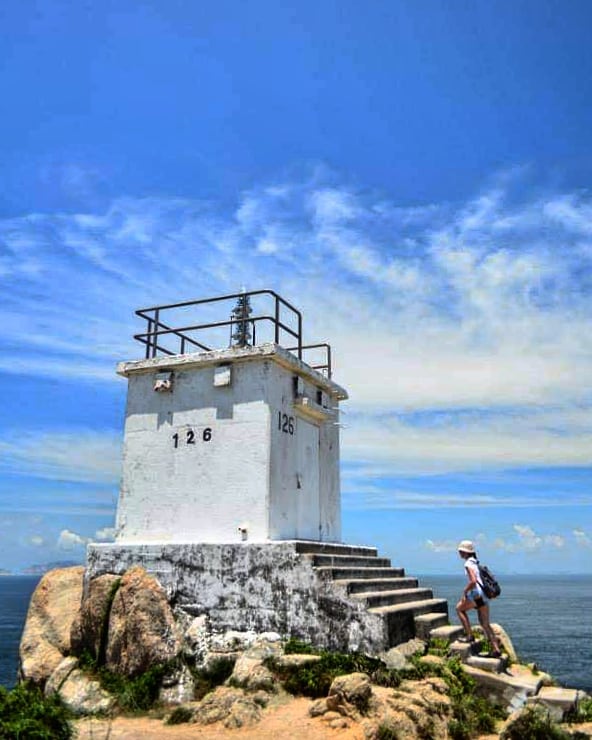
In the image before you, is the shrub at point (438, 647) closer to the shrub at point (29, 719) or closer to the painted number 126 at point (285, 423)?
the painted number 126 at point (285, 423)

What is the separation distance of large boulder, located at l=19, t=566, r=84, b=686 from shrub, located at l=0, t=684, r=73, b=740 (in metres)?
4.29

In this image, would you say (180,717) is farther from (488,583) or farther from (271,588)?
(488,583)

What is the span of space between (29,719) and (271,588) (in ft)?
15.4

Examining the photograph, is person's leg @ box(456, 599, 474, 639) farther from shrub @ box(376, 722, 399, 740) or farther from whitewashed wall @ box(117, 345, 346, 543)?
whitewashed wall @ box(117, 345, 346, 543)

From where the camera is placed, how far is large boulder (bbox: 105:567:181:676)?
10.5m

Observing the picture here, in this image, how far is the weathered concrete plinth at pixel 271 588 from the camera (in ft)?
33.7

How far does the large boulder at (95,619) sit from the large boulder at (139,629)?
20 centimetres

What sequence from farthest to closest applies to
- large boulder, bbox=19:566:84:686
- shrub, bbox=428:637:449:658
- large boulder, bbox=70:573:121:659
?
1. large boulder, bbox=19:566:84:686
2. large boulder, bbox=70:573:121:659
3. shrub, bbox=428:637:449:658

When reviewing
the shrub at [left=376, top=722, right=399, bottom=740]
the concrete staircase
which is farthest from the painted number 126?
the shrub at [left=376, top=722, right=399, bottom=740]

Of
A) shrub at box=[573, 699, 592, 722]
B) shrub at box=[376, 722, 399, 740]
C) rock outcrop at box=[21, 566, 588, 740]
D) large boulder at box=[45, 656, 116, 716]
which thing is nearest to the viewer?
shrub at box=[376, 722, 399, 740]

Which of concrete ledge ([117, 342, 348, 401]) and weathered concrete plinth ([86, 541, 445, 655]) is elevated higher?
concrete ledge ([117, 342, 348, 401])

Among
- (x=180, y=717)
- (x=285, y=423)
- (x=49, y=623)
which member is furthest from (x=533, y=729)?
(x=49, y=623)

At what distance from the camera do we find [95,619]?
11.5m

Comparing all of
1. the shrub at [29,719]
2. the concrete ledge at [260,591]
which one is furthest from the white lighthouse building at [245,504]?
the shrub at [29,719]
